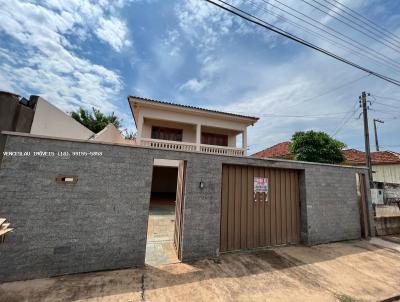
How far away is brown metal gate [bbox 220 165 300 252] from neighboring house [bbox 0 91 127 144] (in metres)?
4.74

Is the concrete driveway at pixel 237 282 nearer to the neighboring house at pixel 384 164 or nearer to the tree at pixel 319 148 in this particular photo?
the tree at pixel 319 148

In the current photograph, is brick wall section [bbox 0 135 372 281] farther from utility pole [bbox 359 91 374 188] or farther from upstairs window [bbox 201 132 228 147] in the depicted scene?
utility pole [bbox 359 91 374 188]

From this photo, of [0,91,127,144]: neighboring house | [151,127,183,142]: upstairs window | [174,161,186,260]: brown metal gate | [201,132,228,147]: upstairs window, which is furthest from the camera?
[201,132,228,147]: upstairs window

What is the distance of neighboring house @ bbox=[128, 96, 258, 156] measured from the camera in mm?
10602

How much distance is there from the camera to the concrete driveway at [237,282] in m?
3.04

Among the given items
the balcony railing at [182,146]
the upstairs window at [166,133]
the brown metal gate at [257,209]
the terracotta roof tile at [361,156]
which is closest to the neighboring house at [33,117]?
the balcony railing at [182,146]

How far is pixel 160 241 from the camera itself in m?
5.38

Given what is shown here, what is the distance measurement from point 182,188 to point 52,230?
256 centimetres

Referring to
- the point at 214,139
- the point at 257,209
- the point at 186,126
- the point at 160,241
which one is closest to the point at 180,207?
the point at 160,241

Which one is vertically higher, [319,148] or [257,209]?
[319,148]

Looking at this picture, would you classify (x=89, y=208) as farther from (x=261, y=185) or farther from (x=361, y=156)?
(x=361, y=156)

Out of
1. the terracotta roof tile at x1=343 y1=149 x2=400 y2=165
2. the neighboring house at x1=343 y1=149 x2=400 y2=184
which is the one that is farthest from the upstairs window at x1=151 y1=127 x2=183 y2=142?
the terracotta roof tile at x1=343 y1=149 x2=400 y2=165

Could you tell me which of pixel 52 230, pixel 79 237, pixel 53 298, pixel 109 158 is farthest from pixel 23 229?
pixel 109 158

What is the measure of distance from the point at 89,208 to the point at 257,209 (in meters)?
4.11
